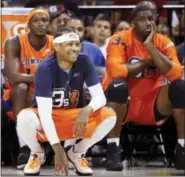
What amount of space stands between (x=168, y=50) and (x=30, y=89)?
120cm

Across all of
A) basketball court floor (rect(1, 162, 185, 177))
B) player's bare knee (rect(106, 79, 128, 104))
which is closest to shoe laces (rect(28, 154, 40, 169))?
basketball court floor (rect(1, 162, 185, 177))

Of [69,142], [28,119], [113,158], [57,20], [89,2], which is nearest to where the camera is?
[28,119]

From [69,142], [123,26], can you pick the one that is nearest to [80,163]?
[69,142]

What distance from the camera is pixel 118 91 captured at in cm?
620

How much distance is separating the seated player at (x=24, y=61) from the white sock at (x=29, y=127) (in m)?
0.56

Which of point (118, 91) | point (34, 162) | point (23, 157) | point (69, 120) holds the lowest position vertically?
point (23, 157)

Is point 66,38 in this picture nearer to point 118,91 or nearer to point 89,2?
point 118,91

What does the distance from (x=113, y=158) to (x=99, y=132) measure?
526mm

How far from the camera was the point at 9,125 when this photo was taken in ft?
22.8

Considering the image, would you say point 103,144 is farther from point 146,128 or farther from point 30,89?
point 30,89

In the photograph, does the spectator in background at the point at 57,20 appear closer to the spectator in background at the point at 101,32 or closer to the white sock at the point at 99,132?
the spectator in background at the point at 101,32

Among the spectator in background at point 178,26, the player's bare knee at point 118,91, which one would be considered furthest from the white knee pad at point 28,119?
the spectator in background at point 178,26

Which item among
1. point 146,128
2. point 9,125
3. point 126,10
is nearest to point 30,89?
point 9,125

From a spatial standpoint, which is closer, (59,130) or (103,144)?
(59,130)
